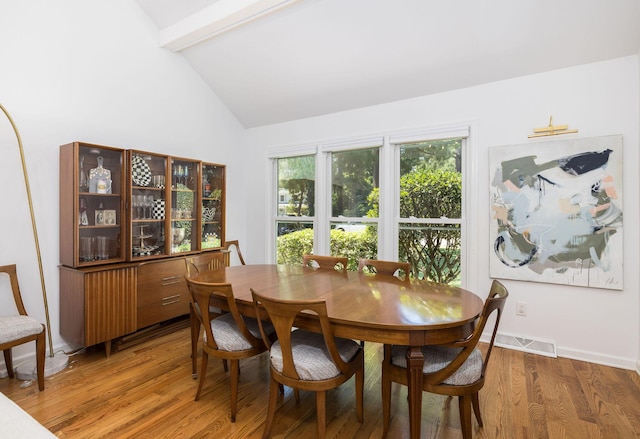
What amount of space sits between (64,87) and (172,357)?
8.31 feet

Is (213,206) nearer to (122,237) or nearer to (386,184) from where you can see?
(122,237)

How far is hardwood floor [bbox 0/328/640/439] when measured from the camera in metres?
1.87

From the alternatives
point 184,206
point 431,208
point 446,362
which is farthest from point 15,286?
point 431,208

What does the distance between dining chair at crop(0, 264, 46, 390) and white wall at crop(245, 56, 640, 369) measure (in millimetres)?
3575

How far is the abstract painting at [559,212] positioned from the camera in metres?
2.63

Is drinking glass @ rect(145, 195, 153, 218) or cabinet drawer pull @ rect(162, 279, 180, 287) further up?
drinking glass @ rect(145, 195, 153, 218)

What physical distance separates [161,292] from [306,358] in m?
2.08

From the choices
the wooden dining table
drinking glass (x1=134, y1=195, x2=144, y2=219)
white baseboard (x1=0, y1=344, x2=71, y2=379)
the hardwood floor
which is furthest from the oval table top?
white baseboard (x1=0, y1=344, x2=71, y2=379)

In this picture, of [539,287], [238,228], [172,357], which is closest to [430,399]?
[539,287]

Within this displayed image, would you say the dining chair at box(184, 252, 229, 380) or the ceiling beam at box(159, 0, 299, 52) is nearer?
the dining chair at box(184, 252, 229, 380)

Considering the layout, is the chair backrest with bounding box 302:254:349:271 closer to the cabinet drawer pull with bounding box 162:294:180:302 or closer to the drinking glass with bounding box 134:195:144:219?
the cabinet drawer pull with bounding box 162:294:180:302

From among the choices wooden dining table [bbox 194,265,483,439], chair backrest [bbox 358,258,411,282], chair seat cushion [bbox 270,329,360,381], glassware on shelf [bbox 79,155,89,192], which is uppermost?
glassware on shelf [bbox 79,155,89,192]

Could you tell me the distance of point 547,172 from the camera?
9.27 feet

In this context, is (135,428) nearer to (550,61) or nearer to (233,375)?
(233,375)
